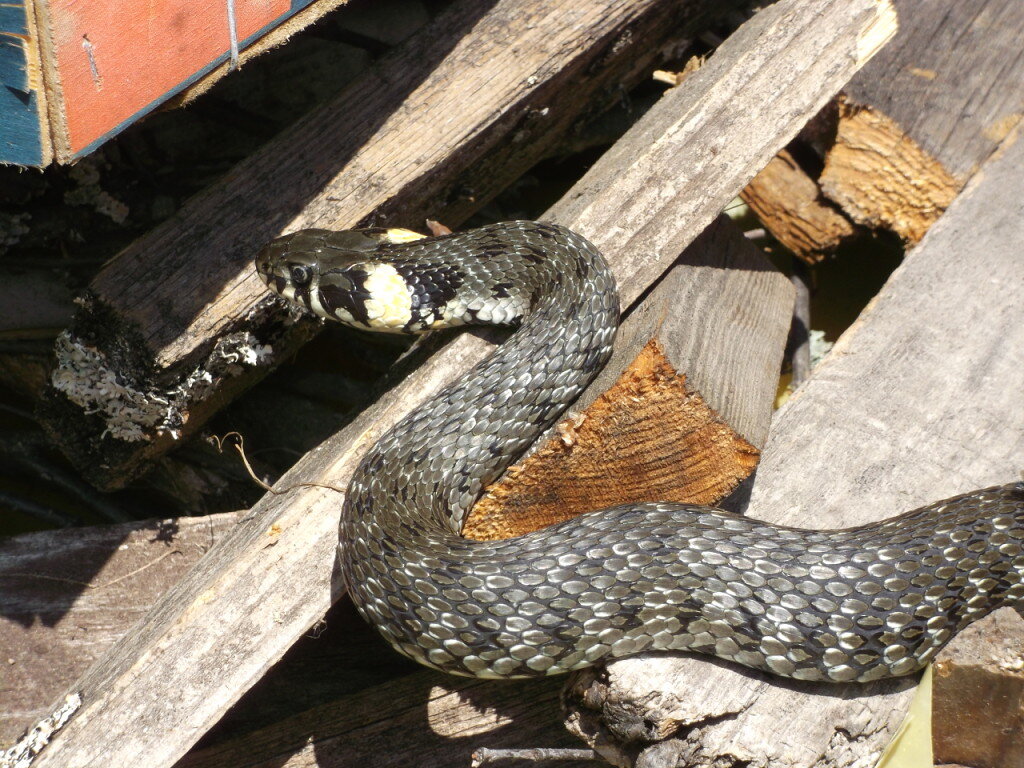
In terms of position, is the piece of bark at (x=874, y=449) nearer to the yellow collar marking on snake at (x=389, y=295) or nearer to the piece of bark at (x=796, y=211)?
the piece of bark at (x=796, y=211)

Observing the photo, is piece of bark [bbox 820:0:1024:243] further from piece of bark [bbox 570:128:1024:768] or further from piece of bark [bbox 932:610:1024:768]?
piece of bark [bbox 932:610:1024:768]

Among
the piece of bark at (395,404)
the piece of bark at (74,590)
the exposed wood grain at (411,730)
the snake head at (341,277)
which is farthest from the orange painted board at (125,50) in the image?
the exposed wood grain at (411,730)

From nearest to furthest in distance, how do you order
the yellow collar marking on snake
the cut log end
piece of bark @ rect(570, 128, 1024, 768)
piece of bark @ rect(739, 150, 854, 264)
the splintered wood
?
piece of bark @ rect(570, 128, 1024, 768) → the splintered wood → the yellow collar marking on snake → the cut log end → piece of bark @ rect(739, 150, 854, 264)

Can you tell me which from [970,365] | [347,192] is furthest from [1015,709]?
[347,192]

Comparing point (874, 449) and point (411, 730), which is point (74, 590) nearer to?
point (411, 730)

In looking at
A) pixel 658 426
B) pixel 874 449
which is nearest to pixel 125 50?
pixel 658 426

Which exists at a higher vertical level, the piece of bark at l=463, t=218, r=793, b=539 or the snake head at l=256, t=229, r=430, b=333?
the snake head at l=256, t=229, r=430, b=333

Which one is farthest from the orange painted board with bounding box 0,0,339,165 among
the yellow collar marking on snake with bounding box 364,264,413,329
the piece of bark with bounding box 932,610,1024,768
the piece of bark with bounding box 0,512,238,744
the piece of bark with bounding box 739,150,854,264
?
the piece of bark with bounding box 932,610,1024,768
